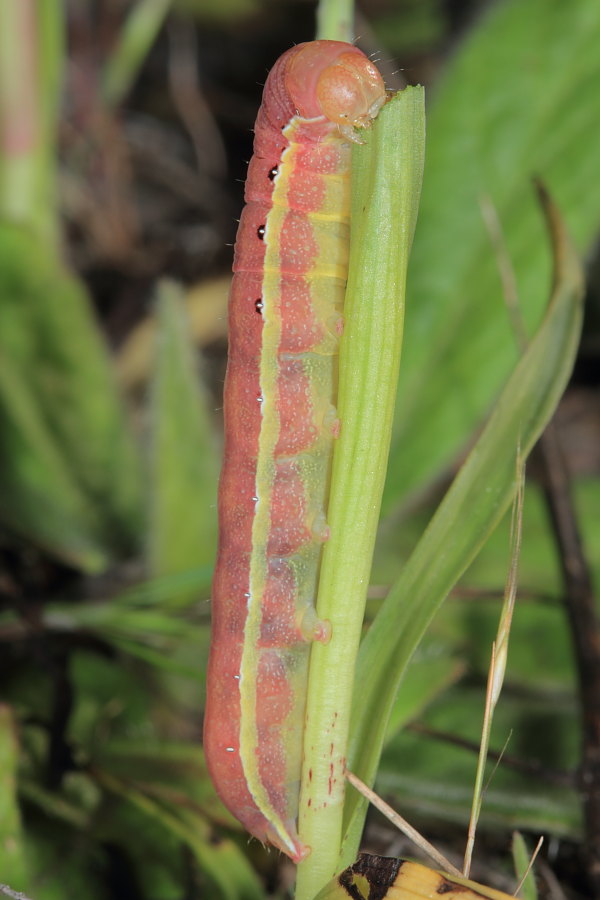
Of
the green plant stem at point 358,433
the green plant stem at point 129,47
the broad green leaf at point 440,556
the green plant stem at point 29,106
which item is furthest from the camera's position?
the green plant stem at point 129,47

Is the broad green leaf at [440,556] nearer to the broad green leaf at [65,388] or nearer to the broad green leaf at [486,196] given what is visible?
the broad green leaf at [486,196]

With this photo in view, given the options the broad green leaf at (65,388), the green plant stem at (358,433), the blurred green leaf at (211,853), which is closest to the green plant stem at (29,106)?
the broad green leaf at (65,388)

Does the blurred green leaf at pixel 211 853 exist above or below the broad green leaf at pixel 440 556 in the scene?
below

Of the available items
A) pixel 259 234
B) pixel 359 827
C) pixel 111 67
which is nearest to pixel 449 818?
pixel 359 827

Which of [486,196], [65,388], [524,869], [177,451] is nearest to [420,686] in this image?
[524,869]

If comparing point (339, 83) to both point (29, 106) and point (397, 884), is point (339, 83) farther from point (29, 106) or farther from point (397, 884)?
point (29, 106)

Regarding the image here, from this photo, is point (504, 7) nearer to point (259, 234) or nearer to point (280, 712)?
point (259, 234)
